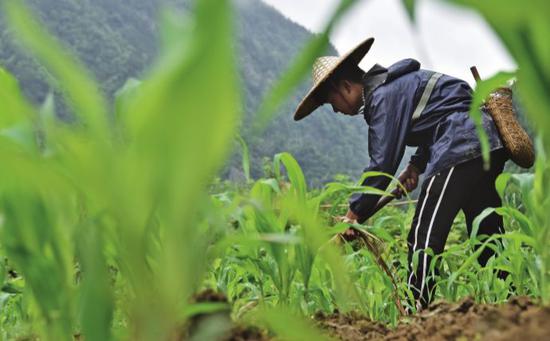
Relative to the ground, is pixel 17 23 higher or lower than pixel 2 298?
higher

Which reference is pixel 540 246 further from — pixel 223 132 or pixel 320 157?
pixel 320 157

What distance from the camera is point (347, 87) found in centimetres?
318

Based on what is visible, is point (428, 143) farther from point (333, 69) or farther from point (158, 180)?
point (158, 180)

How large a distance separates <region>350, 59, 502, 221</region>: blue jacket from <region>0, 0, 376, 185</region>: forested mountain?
172ft

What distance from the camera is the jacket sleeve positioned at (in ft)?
9.28

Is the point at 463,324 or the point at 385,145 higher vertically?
the point at 385,145

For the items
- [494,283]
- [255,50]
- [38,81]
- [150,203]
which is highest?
[255,50]

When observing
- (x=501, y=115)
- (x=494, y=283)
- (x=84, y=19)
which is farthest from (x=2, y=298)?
(x=84, y=19)

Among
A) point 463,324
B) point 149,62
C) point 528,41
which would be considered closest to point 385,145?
point 463,324

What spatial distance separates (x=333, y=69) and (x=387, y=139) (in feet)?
1.67

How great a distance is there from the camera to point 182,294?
576 mm

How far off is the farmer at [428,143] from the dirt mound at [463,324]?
1555 millimetres

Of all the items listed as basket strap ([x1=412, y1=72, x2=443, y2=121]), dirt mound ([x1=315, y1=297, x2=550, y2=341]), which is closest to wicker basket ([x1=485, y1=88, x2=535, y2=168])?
basket strap ([x1=412, y1=72, x2=443, y2=121])

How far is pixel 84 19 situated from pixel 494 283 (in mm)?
86550
